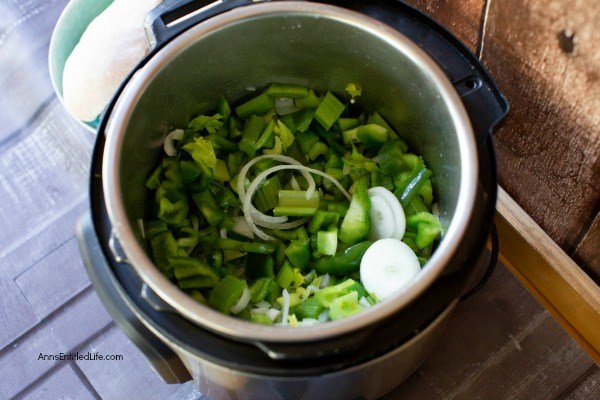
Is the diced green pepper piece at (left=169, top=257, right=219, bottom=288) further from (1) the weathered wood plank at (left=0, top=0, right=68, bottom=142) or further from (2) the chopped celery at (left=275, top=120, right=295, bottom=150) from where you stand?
(1) the weathered wood plank at (left=0, top=0, right=68, bottom=142)

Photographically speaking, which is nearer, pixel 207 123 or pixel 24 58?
pixel 207 123

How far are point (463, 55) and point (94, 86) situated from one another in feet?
1.94

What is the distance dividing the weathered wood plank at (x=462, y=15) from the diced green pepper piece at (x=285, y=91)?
0.23 metres

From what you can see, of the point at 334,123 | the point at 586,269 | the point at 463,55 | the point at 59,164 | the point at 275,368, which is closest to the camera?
the point at 275,368

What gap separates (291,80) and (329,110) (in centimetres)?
7

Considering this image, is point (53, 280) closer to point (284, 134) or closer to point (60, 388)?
point (60, 388)

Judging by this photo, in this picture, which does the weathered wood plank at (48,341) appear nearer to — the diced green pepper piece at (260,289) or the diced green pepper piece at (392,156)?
the diced green pepper piece at (260,289)

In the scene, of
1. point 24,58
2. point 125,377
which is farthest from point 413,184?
point 24,58

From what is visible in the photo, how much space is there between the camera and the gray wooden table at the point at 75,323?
3.11ft

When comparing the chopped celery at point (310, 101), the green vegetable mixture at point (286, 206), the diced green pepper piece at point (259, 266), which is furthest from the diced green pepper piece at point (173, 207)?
the chopped celery at point (310, 101)

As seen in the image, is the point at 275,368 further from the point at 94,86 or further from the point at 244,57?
the point at 94,86

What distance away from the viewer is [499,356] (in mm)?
958

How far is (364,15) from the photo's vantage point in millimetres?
725

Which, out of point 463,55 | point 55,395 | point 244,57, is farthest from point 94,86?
point 463,55
